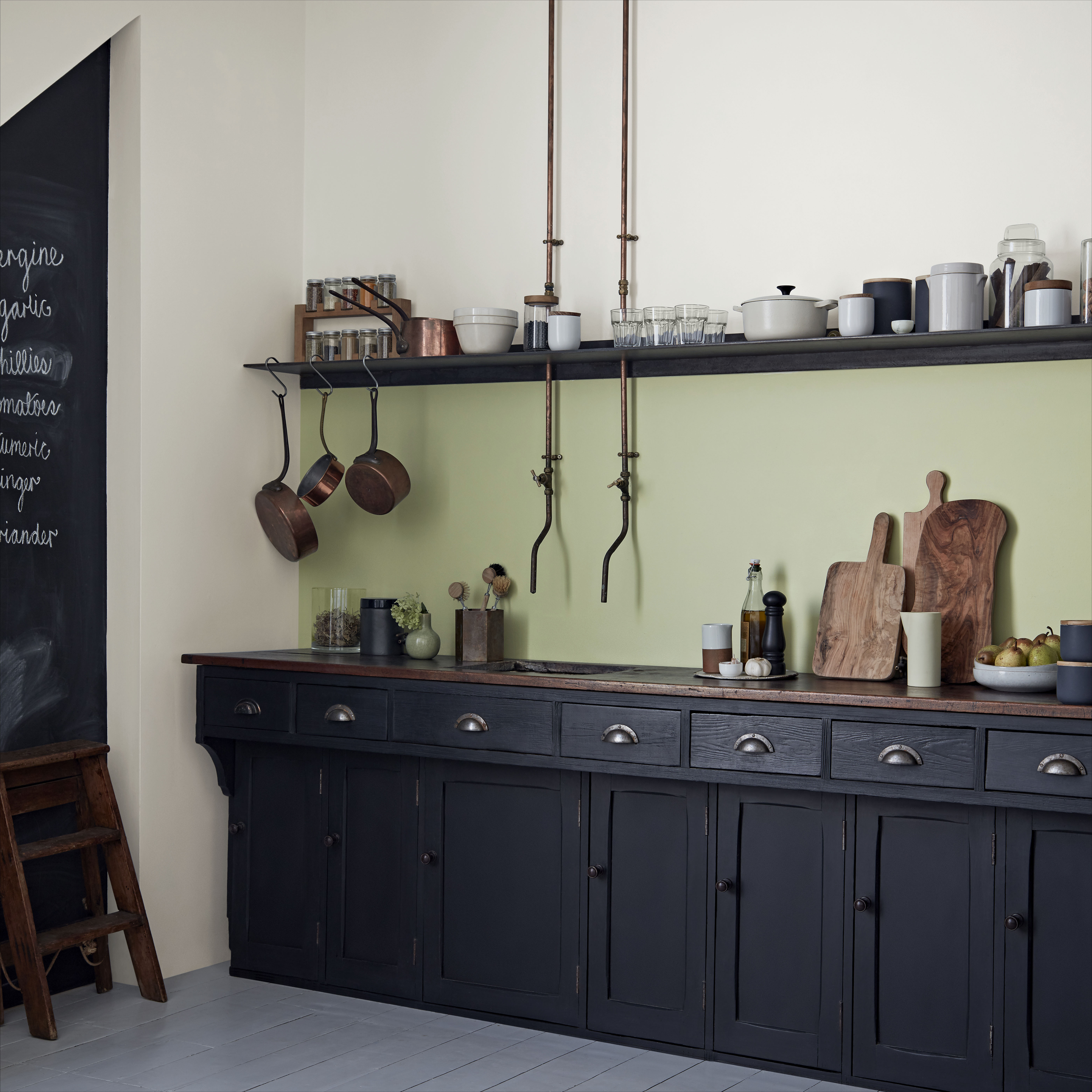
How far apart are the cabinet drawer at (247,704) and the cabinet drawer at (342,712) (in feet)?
0.17

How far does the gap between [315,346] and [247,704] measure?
111 cm

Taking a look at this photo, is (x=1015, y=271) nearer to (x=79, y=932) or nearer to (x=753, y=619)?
(x=753, y=619)

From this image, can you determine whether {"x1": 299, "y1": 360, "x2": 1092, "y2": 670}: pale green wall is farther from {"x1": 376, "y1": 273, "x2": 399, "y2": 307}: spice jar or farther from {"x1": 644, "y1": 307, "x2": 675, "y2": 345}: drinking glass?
{"x1": 376, "y1": 273, "x2": 399, "y2": 307}: spice jar

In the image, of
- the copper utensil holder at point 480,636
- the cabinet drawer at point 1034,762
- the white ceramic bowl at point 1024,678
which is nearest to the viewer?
the cabinet drawer at point 1034,762

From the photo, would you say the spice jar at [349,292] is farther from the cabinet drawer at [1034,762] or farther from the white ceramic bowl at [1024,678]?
the cabinet drawer at [1034,762]

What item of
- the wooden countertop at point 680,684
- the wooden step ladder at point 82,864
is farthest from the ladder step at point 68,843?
the wooden countertop at point 680,684

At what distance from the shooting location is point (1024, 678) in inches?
113

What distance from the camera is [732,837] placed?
121 inches

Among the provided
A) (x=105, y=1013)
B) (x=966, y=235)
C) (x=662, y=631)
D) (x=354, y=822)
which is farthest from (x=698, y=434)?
(x=105, y=1013)

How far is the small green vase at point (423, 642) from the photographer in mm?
3758

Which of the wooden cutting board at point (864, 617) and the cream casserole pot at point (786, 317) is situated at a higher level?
the cream casserole pot at point (786, 317)

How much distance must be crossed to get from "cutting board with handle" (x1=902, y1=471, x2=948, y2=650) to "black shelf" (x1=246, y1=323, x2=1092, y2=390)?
0.30 meters

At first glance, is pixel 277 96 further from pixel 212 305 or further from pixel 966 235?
pixel 966 235

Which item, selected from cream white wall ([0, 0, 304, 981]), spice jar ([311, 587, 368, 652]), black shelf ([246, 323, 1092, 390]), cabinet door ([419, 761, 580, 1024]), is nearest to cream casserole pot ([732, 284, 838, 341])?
black shelf ([246, 323, 1092, 390])
